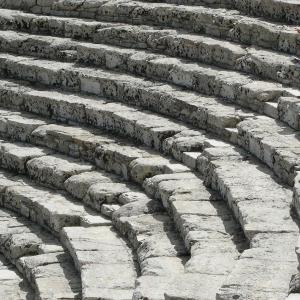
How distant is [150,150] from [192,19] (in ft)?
10.5

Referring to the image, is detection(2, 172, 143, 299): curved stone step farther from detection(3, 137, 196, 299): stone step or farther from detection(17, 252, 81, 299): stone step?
detection(3, 137, 196, 299): stone step

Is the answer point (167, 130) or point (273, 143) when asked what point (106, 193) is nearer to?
point (167, 130)

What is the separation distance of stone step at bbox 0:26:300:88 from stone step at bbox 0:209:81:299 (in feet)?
11.7

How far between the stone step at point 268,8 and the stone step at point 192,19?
16cm

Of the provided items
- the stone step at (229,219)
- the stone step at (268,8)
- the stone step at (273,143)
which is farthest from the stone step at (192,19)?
the stone step at (229,219)

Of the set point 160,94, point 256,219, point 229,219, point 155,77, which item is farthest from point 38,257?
point 155,77

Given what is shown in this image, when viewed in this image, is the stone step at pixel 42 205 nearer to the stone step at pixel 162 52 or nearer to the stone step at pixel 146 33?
the stone step at pixel 162 52

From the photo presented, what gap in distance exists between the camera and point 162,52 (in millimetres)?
16250

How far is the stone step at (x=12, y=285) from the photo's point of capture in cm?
1164

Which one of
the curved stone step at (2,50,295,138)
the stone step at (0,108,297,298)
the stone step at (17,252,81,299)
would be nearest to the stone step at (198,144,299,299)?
the stone step at (0,108,297,298)

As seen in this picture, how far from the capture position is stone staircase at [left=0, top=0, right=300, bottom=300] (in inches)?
400

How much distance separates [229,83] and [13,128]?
3.28 meters

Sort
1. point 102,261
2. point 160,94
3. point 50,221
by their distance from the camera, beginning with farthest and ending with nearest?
point 160,94
point 50,221
point 102,261

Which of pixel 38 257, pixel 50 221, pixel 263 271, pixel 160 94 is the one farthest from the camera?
pixel 160 94
